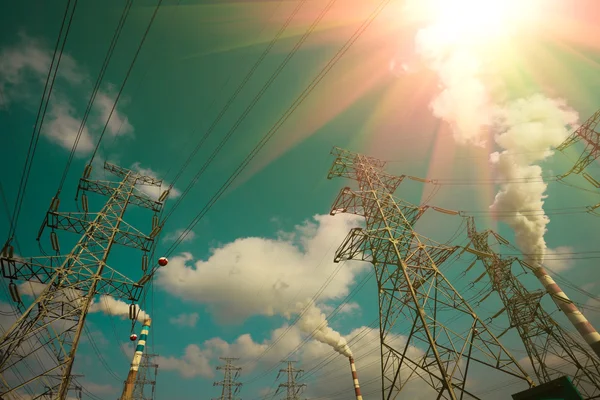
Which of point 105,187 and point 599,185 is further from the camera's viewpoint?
point 599,185

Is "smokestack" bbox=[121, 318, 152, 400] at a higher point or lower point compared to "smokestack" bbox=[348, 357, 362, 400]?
higher

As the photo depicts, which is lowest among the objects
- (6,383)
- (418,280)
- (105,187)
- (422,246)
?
(6,383)

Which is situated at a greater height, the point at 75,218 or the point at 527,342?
the point at 75,218

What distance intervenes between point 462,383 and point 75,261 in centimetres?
1729

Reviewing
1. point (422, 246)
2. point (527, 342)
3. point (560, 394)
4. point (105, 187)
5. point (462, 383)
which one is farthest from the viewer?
point (527, 342)

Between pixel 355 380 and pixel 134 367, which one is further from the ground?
pixel 134 367

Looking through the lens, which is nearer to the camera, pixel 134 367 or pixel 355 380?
pixel 134 367

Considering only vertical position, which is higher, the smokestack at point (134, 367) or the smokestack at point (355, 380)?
the smokestack at point (134, 367)

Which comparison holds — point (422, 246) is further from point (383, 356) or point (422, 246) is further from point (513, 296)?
point (513, 296)

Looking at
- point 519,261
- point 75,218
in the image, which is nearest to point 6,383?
point 75,218

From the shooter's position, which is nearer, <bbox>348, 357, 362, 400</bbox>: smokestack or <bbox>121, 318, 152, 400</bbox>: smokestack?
<bbox>121, 318, 152, 400</bbox>: smokestack

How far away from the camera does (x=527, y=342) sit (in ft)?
66.0

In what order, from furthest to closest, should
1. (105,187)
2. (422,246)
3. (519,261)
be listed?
(519,261), (105,187), (422,246)

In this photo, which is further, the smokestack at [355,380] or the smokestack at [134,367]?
the smokestack at [355,380]
